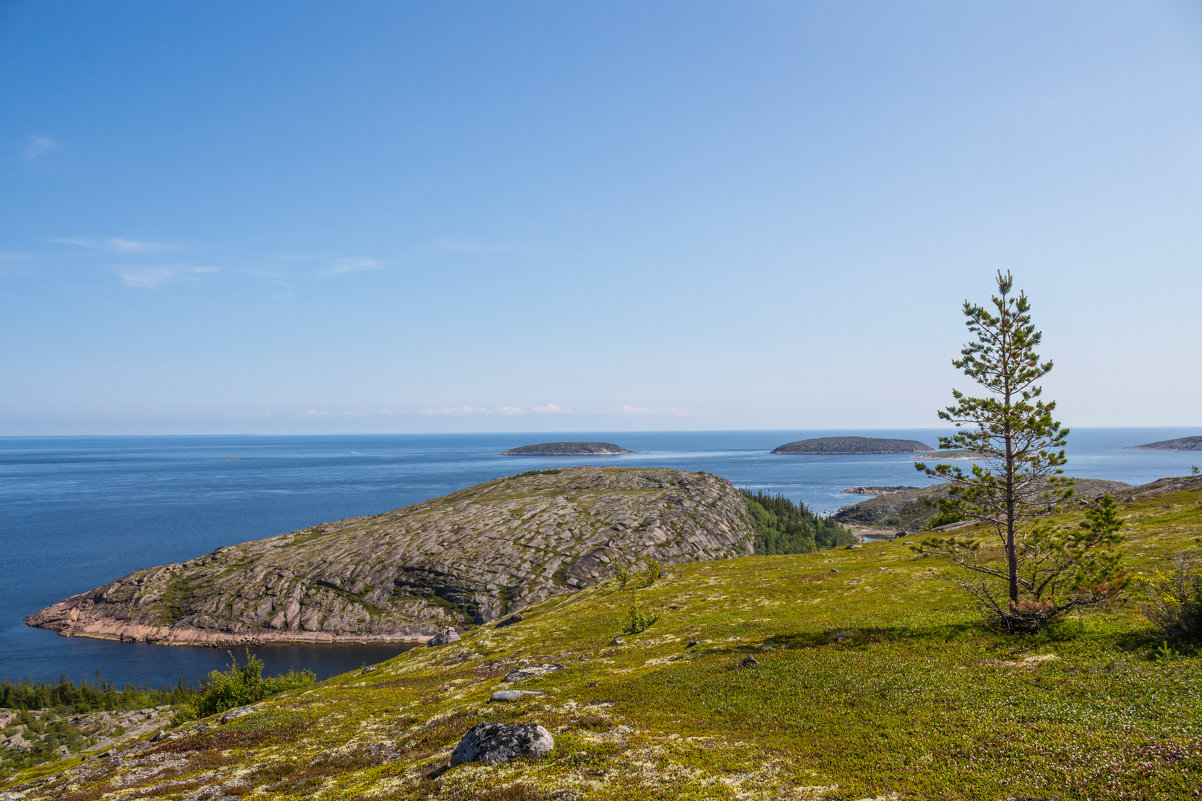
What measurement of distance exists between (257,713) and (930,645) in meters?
42.6

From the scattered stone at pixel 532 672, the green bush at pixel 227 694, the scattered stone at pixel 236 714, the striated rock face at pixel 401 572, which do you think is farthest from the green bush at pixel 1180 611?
the striated rock face at pixel 401 572

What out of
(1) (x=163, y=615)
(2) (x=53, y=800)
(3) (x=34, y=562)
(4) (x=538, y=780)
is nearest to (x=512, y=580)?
(1) (x=163, y=615)

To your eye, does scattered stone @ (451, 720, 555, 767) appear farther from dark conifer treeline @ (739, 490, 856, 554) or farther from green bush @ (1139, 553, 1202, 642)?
dark conifer treeline @ (739, 490, 856, 554)

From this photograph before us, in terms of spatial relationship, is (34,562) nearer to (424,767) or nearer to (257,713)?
(257,713)

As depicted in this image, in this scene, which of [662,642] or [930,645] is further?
[662,642]

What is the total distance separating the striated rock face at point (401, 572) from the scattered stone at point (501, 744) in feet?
358

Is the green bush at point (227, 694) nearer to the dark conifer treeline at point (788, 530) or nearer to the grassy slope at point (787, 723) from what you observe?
the grassy slope at point (787, 723)

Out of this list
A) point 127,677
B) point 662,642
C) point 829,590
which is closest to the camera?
point 662,642

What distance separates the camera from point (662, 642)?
44750 millimetres

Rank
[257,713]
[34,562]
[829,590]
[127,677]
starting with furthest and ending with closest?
[34,562] → [127,677] → [829,590] → [257,713]

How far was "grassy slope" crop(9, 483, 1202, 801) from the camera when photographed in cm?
1753

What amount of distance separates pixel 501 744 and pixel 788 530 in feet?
553

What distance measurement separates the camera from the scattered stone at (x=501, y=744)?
2164cm

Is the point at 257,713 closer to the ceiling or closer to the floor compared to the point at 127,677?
closer to the ceiling
